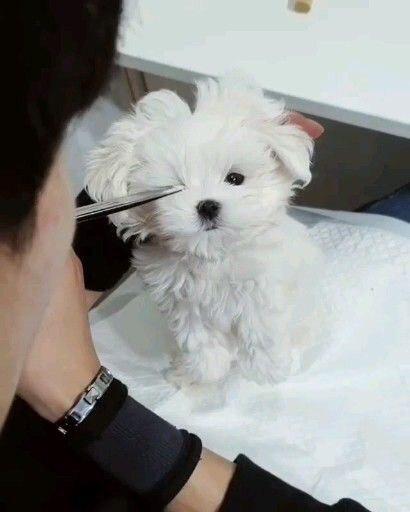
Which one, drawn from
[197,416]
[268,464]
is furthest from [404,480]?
[197,416]

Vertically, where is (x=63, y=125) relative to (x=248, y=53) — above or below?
above

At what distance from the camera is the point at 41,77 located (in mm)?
285

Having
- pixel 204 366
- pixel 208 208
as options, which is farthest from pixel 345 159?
pixel 208 208

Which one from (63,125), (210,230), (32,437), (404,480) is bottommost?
(404,480)

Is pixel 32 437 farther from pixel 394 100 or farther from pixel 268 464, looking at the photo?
pixel 394 100

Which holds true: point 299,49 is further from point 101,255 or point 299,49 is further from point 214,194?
point 101,255

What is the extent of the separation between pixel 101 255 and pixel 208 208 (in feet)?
1.67

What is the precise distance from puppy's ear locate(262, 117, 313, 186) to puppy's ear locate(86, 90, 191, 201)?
0.09m

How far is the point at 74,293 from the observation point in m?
0.77

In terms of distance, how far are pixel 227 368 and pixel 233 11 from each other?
0.49m

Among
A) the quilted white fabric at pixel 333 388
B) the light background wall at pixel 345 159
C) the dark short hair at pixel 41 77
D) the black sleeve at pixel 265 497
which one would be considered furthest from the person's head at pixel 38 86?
the light background wall at pixel 345 159

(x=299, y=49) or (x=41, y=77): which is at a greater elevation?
(x=41, y=77)

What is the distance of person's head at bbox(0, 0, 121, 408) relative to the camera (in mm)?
273

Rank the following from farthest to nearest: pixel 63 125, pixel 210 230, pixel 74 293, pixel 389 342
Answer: pixel 389 342 < pixel 74 293 < pixel 210 230 < pixel 63 125
